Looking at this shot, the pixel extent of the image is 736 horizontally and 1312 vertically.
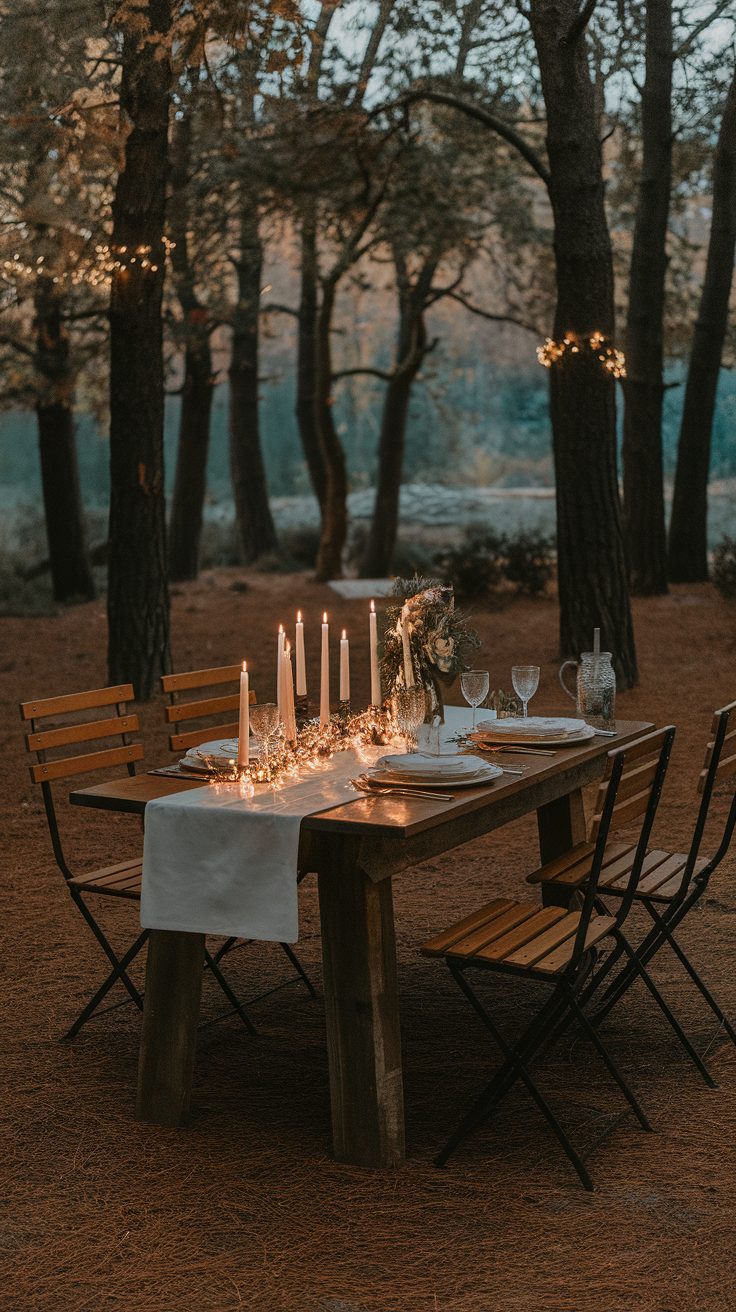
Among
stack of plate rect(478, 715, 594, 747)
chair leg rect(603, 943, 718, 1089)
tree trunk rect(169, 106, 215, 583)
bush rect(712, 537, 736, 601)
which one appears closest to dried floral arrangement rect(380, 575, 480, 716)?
stack of plate rect(478, 715, 594, 747)

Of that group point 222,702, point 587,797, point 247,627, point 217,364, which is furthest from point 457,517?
point 222,702

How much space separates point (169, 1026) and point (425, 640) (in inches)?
55.2

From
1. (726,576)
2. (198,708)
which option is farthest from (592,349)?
(198,708)

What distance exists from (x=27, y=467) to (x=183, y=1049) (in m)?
43.7

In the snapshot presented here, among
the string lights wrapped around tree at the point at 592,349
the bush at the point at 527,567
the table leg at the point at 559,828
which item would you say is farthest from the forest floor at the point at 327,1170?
the bush at the point at 527,567

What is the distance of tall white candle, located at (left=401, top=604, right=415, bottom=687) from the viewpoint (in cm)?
440

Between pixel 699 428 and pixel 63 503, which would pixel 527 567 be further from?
pixel 63 503

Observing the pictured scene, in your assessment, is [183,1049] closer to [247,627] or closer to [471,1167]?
[471,1167]

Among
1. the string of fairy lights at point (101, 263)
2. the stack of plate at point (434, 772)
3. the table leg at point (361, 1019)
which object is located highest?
the string of fairy lights at point (101, 263)

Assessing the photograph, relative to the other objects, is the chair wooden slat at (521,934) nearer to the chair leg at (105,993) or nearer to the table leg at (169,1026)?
the table leg at (169,1026)

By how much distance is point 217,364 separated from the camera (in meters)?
45.0

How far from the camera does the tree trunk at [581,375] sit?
9758mm

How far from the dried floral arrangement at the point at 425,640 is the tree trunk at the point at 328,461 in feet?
43.8

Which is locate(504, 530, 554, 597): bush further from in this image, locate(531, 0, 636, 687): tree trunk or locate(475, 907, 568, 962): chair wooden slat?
locate(475, 907, 568, 962): chair wooden slat
